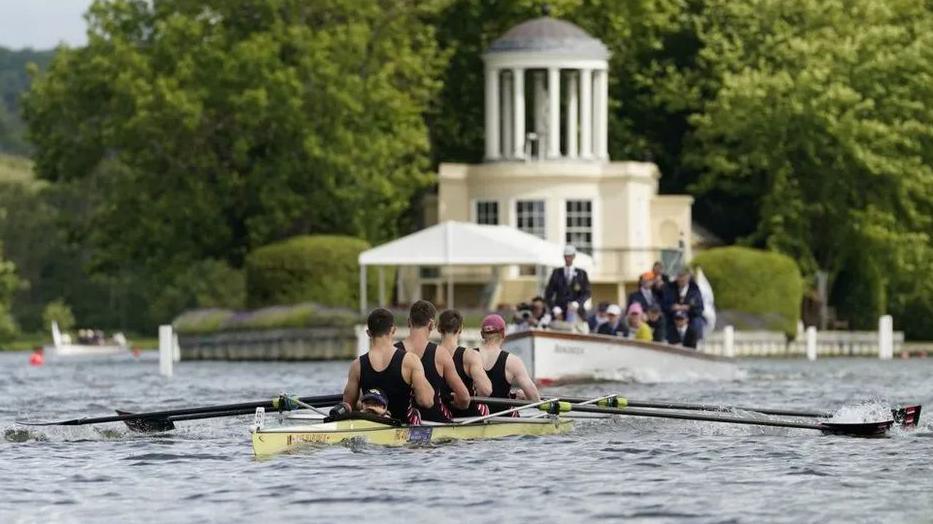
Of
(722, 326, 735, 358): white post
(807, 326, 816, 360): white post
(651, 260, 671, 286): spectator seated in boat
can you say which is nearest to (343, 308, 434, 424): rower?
(651, 260, 671, 286): spectator seated in boat

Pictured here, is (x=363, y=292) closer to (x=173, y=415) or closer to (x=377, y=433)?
(x=173, y=415)

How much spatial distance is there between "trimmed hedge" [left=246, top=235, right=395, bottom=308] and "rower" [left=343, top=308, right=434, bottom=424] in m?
36.9

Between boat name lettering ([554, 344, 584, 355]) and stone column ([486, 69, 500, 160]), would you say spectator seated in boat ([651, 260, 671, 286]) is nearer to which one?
boat name lettering ([554, 344, 584, 355])

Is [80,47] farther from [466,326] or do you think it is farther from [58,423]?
[58,423]

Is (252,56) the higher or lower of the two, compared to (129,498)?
higher

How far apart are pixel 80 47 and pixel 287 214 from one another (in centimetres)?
843

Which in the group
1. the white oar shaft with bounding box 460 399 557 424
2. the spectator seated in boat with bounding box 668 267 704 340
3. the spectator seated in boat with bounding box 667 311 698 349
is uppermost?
the spectator seated in boat with bounding box 668 267 704 340

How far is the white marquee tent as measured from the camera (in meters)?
52.4

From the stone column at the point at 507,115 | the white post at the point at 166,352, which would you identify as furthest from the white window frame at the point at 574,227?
the white post at the point at 166,352

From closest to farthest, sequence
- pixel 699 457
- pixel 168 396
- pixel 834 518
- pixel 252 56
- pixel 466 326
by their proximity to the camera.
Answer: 1. pixel 834 518
2. pixel 699 457
3. pixel 168 396
4. pixel 466 326
5. pixel 252 56

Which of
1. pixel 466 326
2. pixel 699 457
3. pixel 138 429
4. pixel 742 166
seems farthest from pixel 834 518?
pixel 742 166

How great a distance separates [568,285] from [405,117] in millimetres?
27707

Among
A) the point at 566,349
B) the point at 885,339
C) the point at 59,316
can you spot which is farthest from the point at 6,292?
the point at 566,349

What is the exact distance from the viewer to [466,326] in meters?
57.6
